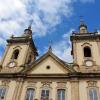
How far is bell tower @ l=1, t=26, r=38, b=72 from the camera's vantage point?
32625 mm

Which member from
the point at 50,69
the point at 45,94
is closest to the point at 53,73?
the point at 50,69

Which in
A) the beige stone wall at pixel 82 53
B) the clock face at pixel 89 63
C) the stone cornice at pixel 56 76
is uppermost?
the beige stone wall at pixel 82 53

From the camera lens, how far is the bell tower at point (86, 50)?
1197 inches

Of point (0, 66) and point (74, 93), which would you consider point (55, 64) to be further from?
point (0, 66)

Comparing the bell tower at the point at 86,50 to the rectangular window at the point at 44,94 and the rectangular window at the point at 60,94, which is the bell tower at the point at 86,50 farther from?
the rectangular window at the point at 44,94

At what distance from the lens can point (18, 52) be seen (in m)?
34.8

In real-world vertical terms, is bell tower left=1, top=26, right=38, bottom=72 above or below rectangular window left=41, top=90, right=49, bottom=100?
above

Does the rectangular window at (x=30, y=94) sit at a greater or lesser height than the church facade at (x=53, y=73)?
lesser

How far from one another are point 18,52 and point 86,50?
32.6 feet

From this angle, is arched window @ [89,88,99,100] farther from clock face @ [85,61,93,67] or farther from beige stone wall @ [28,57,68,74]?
beige stone wall @ [28,57,68,74]

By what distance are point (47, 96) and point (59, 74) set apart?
3457mm

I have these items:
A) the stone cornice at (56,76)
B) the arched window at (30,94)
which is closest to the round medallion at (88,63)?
the stone cornice at (56,76)

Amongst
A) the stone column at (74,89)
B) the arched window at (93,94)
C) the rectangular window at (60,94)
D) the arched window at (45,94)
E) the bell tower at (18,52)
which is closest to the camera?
the arched window at (93,94)

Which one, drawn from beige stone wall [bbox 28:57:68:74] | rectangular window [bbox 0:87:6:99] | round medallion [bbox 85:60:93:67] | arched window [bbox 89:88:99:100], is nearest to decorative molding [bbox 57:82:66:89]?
beige stone wall [bbox 28:57:68:74]
